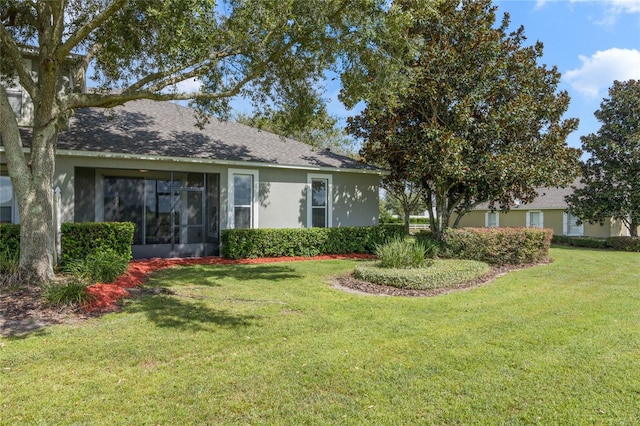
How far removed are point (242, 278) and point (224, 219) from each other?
4162 millimetres

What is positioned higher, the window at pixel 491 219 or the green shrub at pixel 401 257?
the window at pixel 491 219

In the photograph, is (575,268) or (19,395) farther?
(575,268)

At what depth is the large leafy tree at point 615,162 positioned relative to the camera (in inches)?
787

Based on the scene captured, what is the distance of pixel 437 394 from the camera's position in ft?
11.7

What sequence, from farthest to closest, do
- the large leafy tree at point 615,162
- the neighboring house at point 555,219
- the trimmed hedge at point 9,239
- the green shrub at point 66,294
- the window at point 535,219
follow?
1. the window at point 535,219
2. the neighboring house at point 555,219
3. the large leafy tree at point 615,162
4. the trimmed hedge at point 9,239
5. the green shrub at point 66,294

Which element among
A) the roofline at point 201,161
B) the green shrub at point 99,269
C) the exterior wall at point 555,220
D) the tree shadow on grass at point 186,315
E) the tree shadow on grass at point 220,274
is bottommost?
the tree shadow on grass at point 186,315

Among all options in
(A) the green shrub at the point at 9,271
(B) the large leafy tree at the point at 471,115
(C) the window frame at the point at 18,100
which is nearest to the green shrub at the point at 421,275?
(B) the large leafy tree at the point at 471,115

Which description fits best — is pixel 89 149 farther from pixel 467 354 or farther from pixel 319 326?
pixel 467 354

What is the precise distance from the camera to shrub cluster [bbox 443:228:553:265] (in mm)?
12023

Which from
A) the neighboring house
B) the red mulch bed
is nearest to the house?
the red mulch bed

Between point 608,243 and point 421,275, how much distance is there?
17.5 meters

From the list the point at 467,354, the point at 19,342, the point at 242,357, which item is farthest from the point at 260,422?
the point at 19,342

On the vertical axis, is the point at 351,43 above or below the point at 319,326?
above

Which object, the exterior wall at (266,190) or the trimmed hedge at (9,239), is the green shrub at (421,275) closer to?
the exterior wall at (266,190)
